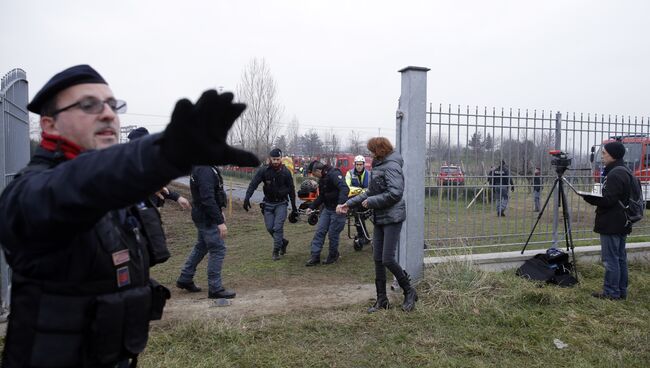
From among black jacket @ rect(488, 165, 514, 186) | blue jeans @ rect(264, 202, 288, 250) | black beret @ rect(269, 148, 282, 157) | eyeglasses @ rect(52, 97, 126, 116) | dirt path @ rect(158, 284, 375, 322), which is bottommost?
dirt path @ rect(158, 284, 375, 322)

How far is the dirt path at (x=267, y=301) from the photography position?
5213 millimetres

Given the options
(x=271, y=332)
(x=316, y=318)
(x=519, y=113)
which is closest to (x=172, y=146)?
(x=271, y=332)

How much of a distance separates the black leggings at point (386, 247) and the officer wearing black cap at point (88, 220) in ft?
11.8

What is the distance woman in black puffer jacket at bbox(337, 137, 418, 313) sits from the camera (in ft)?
17.0

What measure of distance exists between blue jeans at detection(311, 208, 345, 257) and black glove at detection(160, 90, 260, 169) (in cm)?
680

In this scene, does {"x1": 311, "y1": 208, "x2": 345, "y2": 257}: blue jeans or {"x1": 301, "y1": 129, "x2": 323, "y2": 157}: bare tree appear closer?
{"x1": 311, "y1": 208, "x2": 345, "y2": 257}: blue jeans

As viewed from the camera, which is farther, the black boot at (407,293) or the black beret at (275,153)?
the black beret at (275,153)

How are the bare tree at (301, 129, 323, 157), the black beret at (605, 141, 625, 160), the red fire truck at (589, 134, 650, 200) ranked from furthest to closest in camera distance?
the bare tree at (301, 129, 323, 157) < the red fire truck at (589, 134, 650, 200) < the black beret at (605, 141, 625, 160)

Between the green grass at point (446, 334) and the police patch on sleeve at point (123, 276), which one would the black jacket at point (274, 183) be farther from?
the police patch on sleeve at point (123, 276)

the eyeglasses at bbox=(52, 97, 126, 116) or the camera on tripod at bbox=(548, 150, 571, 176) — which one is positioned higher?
the eyeglasses at bbox=(52, 97, 126, 116)

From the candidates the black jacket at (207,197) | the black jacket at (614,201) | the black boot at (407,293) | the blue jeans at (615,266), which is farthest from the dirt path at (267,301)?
the black jacket at (614,201)

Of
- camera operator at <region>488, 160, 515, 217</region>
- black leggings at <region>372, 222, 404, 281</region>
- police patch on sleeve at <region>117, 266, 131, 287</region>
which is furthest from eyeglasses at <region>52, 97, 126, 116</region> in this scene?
camera operator at <region>488, 160, 515, 217</region>

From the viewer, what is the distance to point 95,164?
45.8 inches

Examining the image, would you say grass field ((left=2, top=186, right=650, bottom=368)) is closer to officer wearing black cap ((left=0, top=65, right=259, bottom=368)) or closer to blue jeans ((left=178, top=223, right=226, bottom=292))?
blue jeans ((left=178, top=223, right=226, bottom=292))
